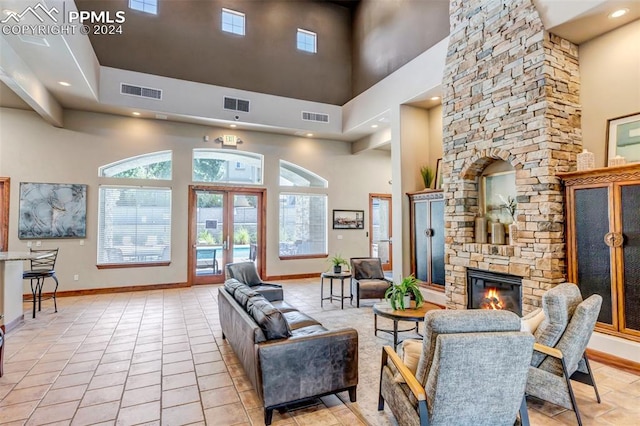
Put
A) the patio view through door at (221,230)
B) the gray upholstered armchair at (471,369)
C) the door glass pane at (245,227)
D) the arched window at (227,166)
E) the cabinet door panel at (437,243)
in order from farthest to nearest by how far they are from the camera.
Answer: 1. the door glass pane at (245,227)
2. the arched window at (227,166)
3. the patio view through door at (221,230)
4. the cabinet door panel at (437,243)
5. the gray upholstered armchair at (471,369)

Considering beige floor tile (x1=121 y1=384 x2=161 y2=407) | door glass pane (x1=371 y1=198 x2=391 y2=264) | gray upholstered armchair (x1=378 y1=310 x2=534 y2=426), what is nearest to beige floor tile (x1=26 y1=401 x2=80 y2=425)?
beige floor tile (x1=121 y1=384 x2=161 y2=407)

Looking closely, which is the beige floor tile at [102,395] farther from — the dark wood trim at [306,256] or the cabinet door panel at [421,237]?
the dark wood trim at [306,256]

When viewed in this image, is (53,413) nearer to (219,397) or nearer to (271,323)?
(219,397)

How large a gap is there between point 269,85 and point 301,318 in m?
6.17

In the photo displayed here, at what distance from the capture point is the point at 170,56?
7.01 metres

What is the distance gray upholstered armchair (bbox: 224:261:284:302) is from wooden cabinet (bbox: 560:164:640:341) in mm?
3807

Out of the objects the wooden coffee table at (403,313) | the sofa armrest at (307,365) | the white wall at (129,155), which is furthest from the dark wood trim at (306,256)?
the sofa armrest at (307,365)

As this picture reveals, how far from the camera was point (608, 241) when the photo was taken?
11.5ft

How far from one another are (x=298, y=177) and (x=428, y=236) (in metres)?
4.05

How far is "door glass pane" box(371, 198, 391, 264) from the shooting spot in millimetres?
9680

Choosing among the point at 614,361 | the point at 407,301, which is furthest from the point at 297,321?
the point at 614,361

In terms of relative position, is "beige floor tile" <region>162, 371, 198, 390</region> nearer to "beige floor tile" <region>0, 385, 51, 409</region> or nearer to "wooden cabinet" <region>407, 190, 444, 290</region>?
"beige floor tile" <region>0, 385, 51, 409</region>

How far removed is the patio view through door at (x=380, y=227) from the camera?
31.5 ft

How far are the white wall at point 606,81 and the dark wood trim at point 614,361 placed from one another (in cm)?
218
